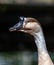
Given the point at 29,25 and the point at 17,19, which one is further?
the point at 17,19

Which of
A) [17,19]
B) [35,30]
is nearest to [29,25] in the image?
[35,30]

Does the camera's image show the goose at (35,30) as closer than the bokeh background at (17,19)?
Yes

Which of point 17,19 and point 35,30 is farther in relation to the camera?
point 17,19

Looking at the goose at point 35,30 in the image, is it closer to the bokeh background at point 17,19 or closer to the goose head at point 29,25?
the goose head at point 29,25

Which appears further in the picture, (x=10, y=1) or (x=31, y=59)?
(x=10, y=1)

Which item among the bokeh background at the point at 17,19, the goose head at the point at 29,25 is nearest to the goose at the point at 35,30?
the goose head at the point at 29,25

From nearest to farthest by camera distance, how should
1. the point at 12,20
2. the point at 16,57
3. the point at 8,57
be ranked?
the point at 8,57 < the point at 16,57 < the point at 12,20

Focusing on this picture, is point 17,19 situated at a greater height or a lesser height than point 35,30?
greater

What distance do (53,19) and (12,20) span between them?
0.40 meters

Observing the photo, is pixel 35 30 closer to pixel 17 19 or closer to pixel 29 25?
pixel 29 25

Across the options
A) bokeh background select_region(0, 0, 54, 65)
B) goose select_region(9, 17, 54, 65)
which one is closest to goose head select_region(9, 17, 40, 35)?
goose select_region(9, 17, 54, 65)

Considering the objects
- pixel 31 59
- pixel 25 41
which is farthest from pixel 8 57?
Answer: pixel 25 41

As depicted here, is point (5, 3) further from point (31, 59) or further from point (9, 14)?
point (31, 59)

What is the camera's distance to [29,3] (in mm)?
3527
